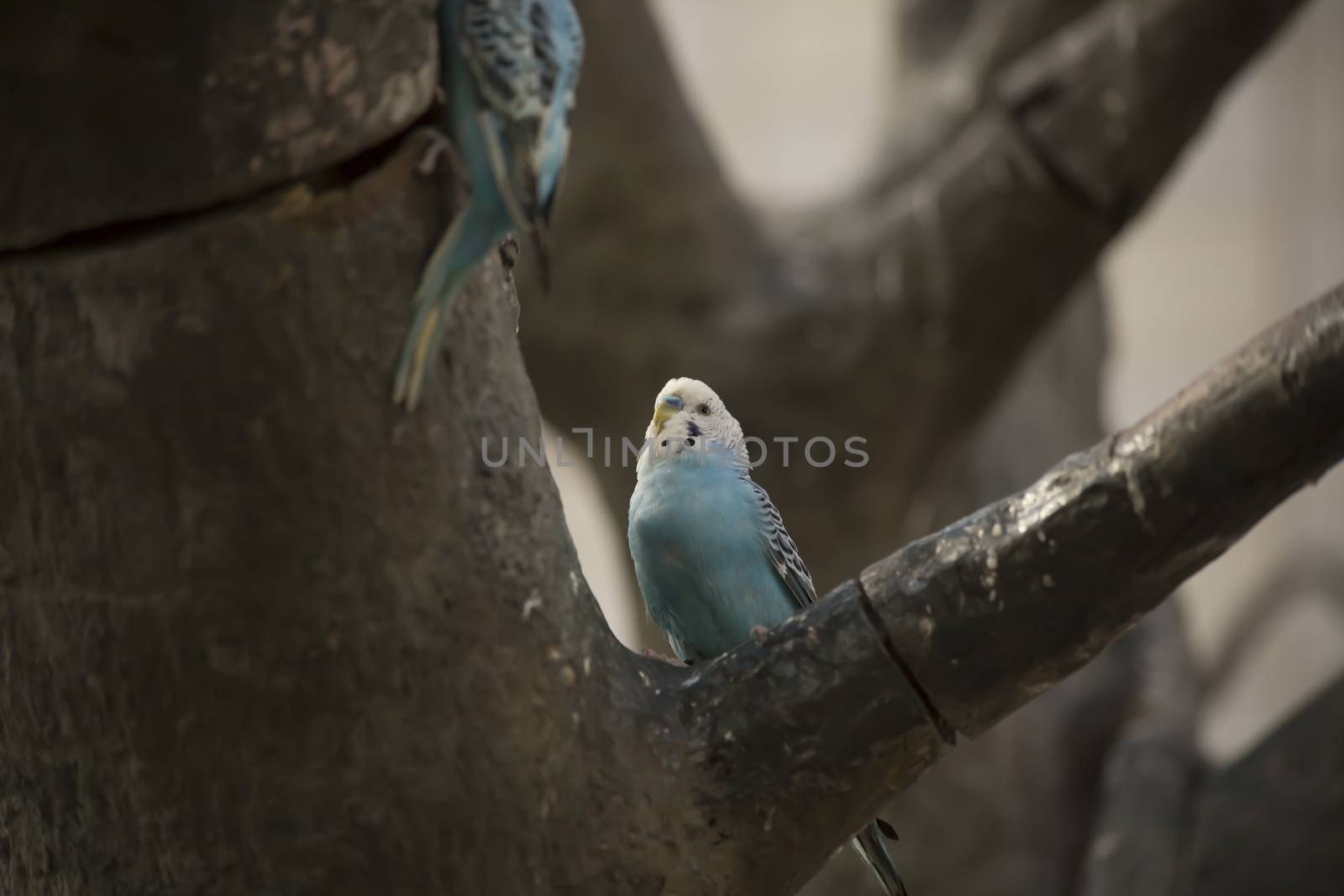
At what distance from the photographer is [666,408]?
116 cm

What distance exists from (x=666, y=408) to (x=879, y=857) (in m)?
0.45

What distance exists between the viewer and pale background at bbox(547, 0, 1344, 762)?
16.5 feet

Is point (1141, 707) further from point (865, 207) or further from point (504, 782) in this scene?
point (504, 782)

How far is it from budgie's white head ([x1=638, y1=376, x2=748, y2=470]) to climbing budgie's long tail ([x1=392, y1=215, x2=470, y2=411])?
0.71 feet

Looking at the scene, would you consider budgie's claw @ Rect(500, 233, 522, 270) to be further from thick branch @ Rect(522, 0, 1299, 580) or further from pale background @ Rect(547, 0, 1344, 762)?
pale background @ Rect(547, 0, 1344, 762)

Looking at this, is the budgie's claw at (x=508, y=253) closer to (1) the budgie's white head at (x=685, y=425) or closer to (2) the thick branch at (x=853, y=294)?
(1) the budgie's white head at (x=685, y=425)

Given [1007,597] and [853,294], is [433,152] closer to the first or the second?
[1007,597]

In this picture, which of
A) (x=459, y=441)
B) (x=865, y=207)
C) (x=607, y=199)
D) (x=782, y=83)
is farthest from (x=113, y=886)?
(x=782, y=83)

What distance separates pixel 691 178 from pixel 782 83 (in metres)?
2.95

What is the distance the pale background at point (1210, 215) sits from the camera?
16.5ft

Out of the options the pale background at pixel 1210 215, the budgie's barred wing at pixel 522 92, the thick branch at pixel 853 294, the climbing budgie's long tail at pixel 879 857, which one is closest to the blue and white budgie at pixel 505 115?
the budgie's barred wing at pixel 522 92

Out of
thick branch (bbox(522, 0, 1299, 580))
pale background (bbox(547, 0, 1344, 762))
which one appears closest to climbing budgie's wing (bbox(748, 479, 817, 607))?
thick branch (bbox(522, 0, 1299, 580))

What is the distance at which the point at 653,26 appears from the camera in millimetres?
2781

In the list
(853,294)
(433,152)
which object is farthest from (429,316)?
(853,294)
